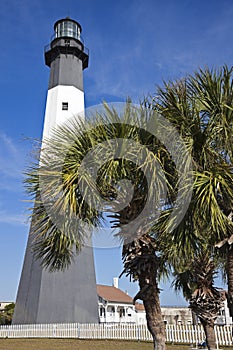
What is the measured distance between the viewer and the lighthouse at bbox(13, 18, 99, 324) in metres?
15.7

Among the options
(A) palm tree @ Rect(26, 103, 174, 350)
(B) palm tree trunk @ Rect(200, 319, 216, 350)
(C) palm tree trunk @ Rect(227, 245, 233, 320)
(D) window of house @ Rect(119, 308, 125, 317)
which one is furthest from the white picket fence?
(D) window of house @ Rect(119, 308, 125, 317)

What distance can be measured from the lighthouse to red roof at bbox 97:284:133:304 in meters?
12.1

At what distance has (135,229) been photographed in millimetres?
6730

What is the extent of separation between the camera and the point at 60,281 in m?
16.1

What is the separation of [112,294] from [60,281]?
1539 centimetres

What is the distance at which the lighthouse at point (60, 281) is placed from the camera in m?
15.7

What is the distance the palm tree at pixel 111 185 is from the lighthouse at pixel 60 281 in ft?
25.6

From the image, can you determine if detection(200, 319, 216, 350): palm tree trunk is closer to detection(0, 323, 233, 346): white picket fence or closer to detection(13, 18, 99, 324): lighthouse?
detection(0, 323, 233, 346): white picket fence

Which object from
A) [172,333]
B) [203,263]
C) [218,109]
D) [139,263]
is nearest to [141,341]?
[172,333]

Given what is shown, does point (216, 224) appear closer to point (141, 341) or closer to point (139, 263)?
point (139, 263)

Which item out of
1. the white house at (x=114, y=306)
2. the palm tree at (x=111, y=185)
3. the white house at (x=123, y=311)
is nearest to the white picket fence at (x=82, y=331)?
the palm tree at (x=111, y=185)

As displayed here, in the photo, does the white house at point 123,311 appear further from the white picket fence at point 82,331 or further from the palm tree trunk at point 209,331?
the palm tree trunk at point 209,331

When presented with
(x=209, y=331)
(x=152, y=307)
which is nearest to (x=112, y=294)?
(x=209, y=331)

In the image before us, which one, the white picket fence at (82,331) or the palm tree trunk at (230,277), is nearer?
the palm tree trunk at (230,277)
